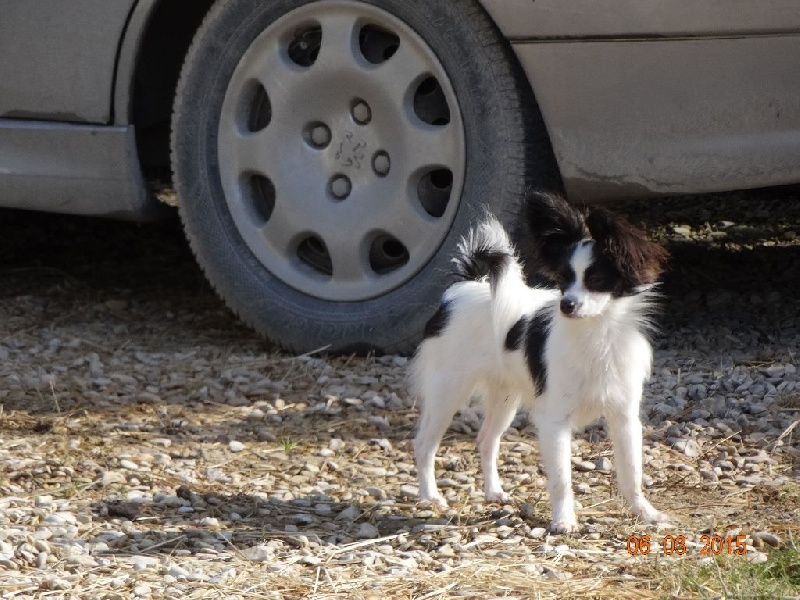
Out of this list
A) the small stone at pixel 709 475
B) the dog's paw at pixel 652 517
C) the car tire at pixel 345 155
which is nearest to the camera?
the dog's paw at pixel 652 517

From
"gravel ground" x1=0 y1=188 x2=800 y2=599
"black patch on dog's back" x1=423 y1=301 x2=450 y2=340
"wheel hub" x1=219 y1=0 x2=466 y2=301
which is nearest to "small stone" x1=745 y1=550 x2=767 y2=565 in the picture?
"gravel ground" x1=0 y1=188 x2=800 y2=599

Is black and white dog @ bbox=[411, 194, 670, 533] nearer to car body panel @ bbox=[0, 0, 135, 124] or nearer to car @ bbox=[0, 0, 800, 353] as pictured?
car @ bbox=[0, 0, 800, 353]

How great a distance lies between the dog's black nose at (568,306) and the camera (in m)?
3.72

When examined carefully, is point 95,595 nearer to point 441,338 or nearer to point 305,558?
point 305,558

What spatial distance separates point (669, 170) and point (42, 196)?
2.64 metres

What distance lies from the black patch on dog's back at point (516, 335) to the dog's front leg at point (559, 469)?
291 millimetres

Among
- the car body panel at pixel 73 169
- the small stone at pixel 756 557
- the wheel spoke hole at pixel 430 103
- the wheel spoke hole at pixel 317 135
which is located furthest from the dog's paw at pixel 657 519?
the car body panel at pixel 73 169

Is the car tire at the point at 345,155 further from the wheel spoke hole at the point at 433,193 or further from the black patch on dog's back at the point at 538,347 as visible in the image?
the black patch on dog's back at the point at 538,347

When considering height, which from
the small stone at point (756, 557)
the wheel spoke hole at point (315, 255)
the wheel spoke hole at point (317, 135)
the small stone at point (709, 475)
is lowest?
the small stone at point (709, 475)

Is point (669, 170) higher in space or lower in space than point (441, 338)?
higher

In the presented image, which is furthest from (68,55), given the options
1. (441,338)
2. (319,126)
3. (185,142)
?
(441,338)

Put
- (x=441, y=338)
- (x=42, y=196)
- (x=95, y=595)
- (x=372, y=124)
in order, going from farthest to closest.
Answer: (x=42, y=196), (x=372, y=124), (x=441, y=338), (x=95, y=595)

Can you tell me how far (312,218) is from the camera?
17.5 ft
